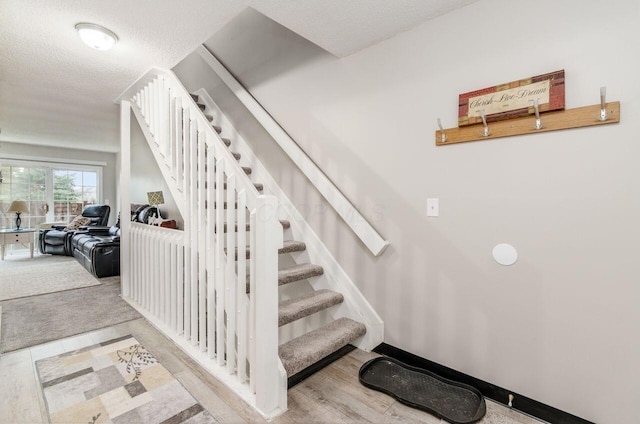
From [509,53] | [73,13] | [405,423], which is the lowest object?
[405,423]

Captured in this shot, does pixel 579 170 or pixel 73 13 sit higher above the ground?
pixel 73 13

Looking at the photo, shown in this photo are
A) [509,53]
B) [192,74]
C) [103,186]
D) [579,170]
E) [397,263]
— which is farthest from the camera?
[103,186]

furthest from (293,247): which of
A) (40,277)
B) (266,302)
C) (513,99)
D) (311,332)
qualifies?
(40,277)

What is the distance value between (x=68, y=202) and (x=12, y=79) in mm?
5133

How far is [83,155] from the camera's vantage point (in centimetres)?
706

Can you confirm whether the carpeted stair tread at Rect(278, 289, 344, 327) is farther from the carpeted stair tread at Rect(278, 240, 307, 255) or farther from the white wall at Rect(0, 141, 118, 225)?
the white wall at Rect(0, 141, 118, 225)

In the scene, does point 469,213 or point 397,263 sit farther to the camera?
point 397,263

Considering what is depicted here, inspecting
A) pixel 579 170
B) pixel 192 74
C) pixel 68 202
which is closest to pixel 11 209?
pixel 68 202

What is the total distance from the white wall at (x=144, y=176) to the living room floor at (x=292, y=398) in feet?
6.81

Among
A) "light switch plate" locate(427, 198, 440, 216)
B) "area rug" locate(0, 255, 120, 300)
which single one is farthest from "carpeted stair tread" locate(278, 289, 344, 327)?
"area rug" locate(0, 255, 120, 300)

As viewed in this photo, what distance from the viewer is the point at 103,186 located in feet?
24.2

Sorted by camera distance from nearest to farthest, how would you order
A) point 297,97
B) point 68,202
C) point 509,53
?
point 509,53
point 297,97
point 68,202

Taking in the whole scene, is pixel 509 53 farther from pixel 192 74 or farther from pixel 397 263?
pixel 192 74

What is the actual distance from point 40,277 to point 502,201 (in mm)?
5305
